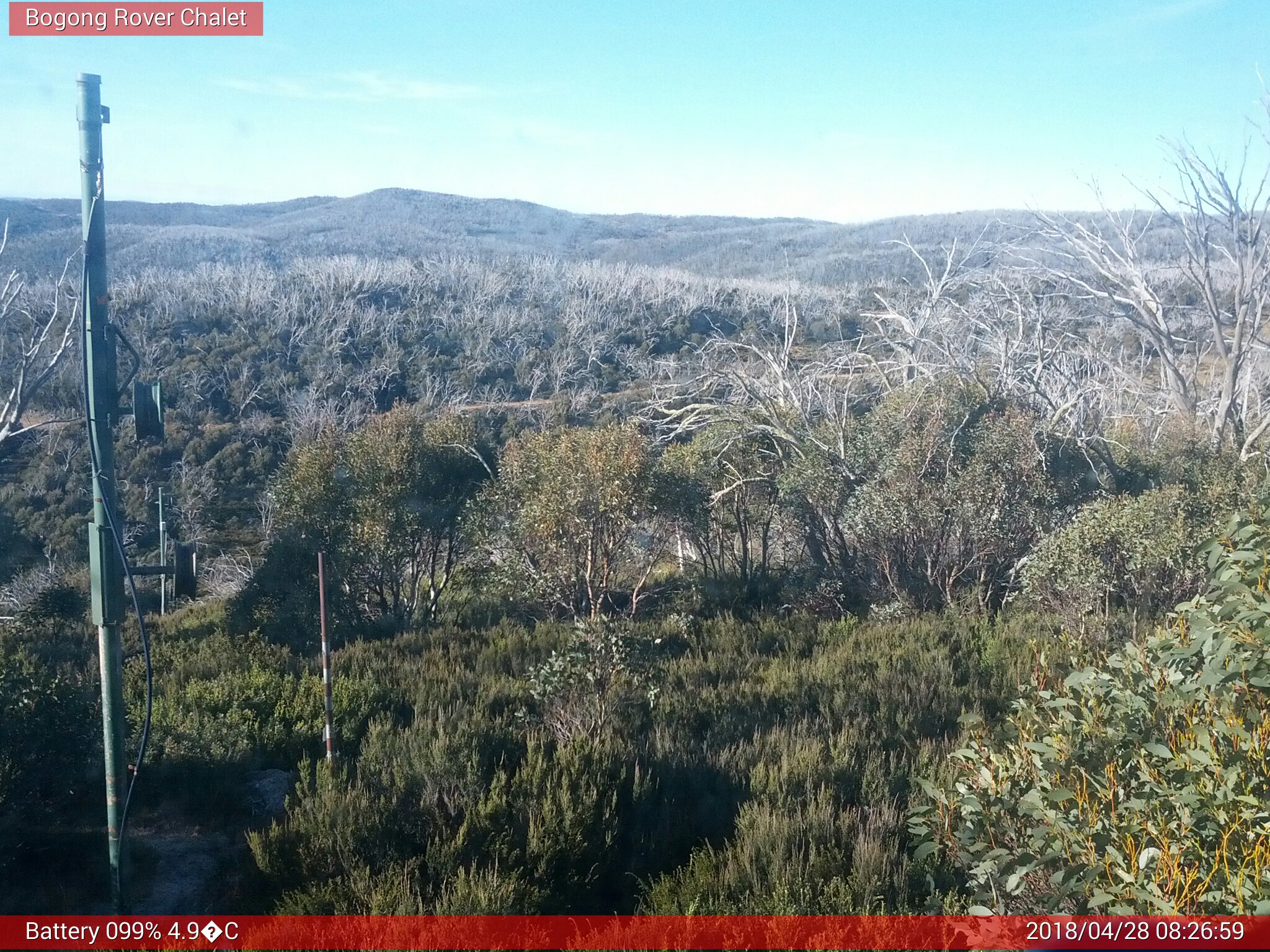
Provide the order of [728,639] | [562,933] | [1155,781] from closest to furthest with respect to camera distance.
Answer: [1155,781]
[562,933]
[728,639]

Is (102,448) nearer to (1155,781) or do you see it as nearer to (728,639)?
(1155,781)

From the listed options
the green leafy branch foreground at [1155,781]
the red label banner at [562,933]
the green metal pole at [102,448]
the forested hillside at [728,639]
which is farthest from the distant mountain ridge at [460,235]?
the green leafy branch foreground at [1155,781]

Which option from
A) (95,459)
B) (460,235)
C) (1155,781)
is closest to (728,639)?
(1155,781)

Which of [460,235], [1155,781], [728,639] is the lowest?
[728,639]

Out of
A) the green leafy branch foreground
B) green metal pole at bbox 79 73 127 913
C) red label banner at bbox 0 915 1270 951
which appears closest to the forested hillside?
the green leafy branch foreground

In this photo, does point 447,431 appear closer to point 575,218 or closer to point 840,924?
point 840,924

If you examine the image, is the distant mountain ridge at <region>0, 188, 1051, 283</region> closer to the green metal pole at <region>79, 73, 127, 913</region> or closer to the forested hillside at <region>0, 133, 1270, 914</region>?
the forested hillside at <region>0, 133, 1270, 914</region>
